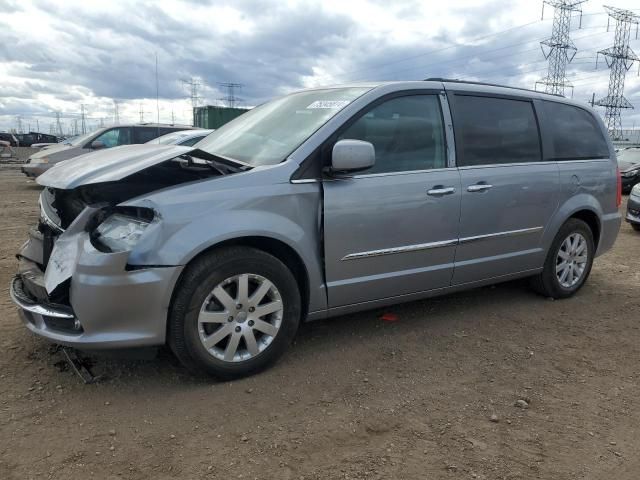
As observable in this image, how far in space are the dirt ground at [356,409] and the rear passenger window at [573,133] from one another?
62.1 inches

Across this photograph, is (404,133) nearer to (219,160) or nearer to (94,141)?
(219,160)

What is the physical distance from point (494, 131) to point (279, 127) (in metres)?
1.72

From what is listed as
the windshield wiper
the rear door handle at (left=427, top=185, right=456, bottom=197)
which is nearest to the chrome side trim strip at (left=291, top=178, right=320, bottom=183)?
the windshield wiper

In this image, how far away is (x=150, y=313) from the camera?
2.83 m

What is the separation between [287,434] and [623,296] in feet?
13.0

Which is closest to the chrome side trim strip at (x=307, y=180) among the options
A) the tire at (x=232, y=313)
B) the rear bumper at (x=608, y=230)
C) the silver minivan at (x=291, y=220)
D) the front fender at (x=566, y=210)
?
the silver minivan at (x=291, y=220)

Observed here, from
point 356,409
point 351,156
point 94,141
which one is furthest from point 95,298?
point 94,141

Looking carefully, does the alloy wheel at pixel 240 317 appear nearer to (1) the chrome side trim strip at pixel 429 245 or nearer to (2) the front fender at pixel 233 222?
(2) the front fender at pixel 233 222

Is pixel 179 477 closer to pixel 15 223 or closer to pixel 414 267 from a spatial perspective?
pixel 414 267

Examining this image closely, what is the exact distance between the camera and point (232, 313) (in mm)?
3033

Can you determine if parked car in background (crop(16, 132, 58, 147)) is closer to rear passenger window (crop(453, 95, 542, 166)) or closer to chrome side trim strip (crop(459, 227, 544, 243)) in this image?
rear passenger window (crop(453, 95, 542, 166))

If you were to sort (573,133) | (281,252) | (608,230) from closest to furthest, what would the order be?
(281,252) → (573,133) → (608,230)

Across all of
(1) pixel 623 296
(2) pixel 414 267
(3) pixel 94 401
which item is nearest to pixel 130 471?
(3) pixel 94 401

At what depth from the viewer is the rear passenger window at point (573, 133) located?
15.2 ft
